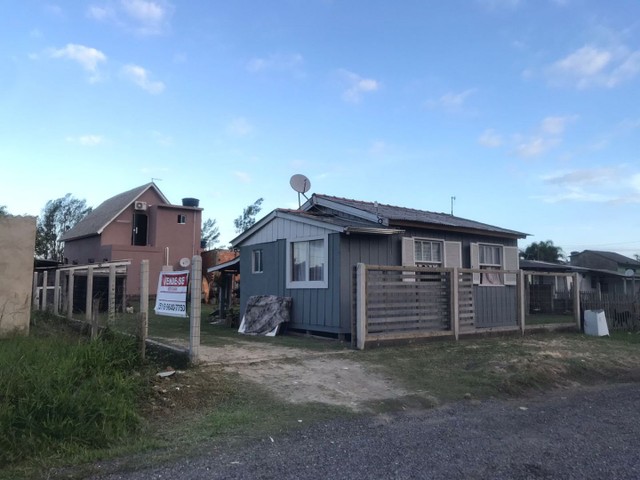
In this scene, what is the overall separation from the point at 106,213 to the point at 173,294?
26206mm

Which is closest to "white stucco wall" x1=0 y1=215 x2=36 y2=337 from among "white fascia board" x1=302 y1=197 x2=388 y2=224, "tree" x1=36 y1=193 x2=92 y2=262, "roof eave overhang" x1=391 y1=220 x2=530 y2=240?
"white fascia board" x1=302 y1=197 x2=388 y2=224

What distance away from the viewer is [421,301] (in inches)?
468

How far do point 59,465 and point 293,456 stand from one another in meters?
2.03

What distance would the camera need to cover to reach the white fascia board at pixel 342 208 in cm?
1355

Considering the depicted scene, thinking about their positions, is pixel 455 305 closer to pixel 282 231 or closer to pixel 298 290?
pixel 298 290

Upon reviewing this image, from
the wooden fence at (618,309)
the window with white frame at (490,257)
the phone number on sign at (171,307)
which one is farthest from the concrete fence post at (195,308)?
the wooden fence at (618,309)

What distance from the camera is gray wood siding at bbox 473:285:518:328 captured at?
49.3ft

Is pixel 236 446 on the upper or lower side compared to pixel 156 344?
lower

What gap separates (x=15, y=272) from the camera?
10531 millimetres

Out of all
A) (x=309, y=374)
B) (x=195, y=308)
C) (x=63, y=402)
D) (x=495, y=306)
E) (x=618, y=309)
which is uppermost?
(x=195, y=308)

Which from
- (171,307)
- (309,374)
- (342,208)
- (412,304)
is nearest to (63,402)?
(171,307)

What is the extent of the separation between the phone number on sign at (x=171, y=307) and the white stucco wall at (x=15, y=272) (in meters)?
3.26

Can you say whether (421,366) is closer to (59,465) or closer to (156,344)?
(156,344)

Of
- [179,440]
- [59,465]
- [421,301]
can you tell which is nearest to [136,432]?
[179,440]
